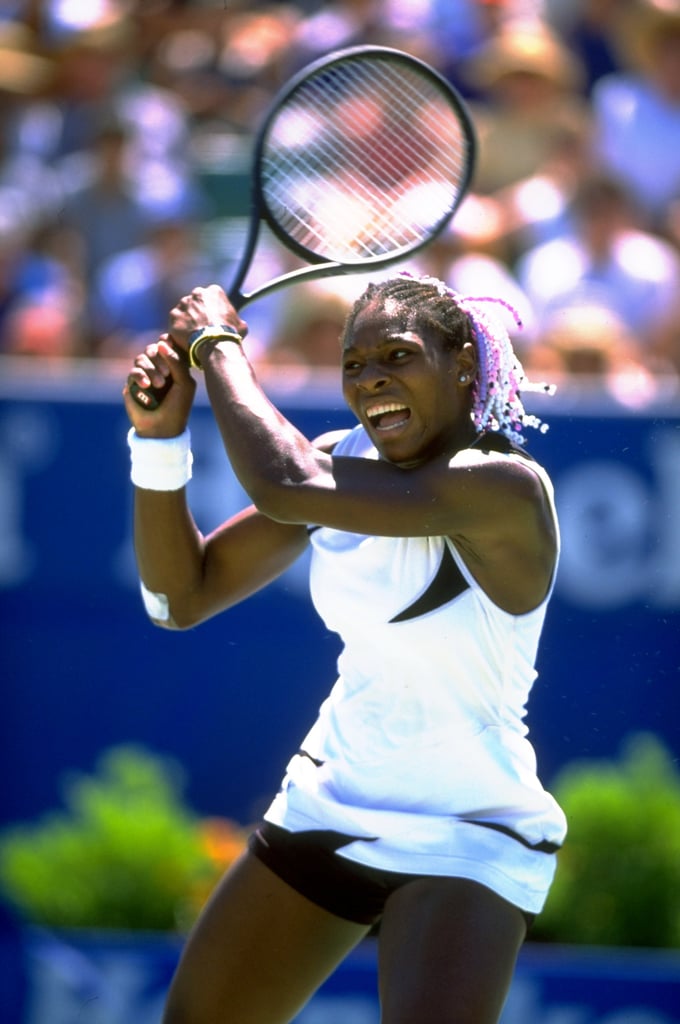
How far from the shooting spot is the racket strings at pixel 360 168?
11.6 feet

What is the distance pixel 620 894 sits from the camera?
186 inches

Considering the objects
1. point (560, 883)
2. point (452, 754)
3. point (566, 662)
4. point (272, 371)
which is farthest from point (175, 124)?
point (452, 754)

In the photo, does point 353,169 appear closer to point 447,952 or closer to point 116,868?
point 447,952

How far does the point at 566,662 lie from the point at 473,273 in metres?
1.41

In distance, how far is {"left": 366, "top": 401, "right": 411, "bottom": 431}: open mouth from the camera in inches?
113

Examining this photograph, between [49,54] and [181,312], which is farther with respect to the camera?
[49,54]

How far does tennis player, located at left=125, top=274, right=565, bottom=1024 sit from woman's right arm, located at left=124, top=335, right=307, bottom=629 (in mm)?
63

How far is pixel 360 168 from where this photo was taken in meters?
3.76

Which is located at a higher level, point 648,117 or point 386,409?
point 386,409

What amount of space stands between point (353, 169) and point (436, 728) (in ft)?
4.64

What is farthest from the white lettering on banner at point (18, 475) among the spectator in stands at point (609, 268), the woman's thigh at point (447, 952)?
the woman's thigh at point (447, 952)

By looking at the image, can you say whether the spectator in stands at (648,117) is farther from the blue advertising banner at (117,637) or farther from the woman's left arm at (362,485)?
the woman's left arm at (362,485)

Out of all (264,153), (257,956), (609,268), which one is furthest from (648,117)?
(257,956)

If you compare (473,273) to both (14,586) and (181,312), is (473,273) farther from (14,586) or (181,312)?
(181,312)
